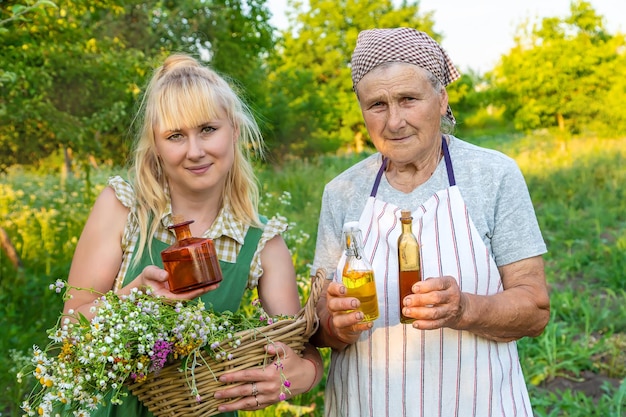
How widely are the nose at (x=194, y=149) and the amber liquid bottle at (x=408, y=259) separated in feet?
2.20

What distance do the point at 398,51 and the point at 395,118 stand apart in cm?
20

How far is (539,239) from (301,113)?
1585 cm

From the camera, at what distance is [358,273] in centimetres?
178

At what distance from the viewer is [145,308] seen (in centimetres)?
170

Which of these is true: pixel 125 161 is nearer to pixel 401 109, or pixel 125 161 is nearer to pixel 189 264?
pixel 189 264

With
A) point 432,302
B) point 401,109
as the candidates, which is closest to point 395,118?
point 401,109

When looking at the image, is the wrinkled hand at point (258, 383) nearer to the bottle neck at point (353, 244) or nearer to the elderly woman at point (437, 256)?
the elderly woman at point (437, 256)

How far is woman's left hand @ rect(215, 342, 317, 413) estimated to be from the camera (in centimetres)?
183

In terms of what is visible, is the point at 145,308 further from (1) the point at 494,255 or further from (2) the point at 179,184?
(1) the point at 494,255

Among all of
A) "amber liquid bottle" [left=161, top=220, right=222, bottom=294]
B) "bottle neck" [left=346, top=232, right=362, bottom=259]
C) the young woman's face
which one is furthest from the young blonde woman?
"bottle neck" [left=346, top=232, right=362, bottom=259]

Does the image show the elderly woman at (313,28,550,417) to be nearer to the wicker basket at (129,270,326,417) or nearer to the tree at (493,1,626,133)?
the wicker basket at (129,270,326,417)

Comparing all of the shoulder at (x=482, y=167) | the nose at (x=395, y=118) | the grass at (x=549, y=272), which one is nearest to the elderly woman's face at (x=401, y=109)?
the nose at (x=395, y=118)

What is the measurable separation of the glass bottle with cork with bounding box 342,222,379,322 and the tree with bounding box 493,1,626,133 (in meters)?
28.1

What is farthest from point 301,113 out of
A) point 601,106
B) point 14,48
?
point 601,106
